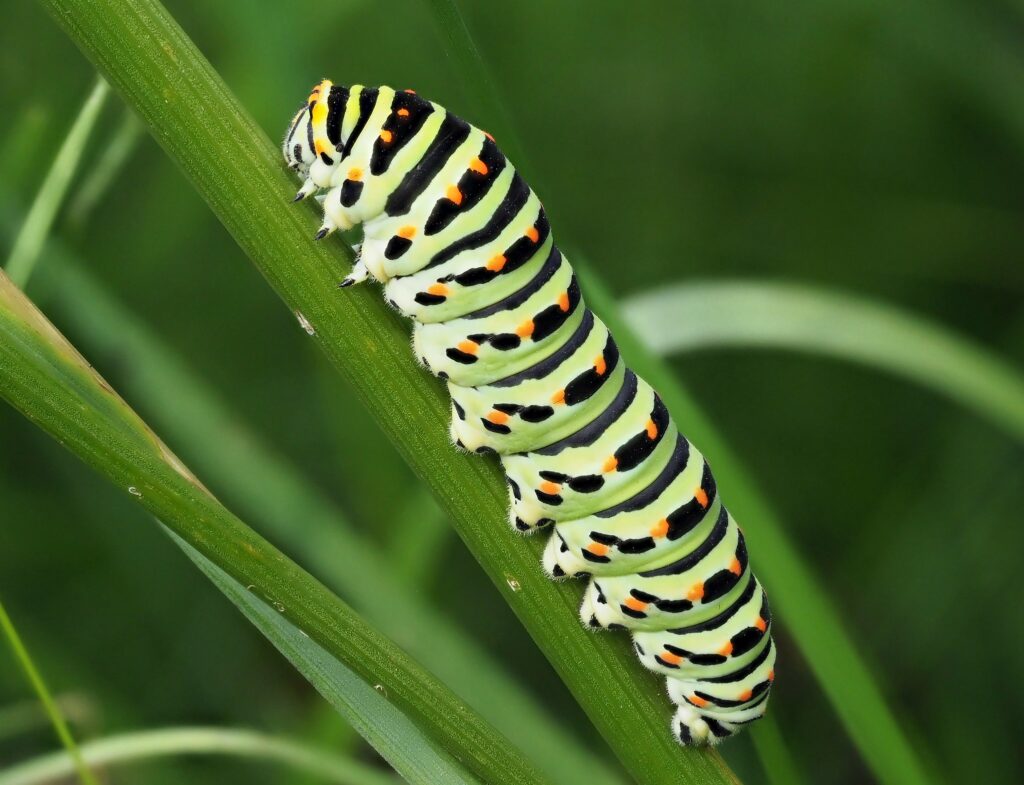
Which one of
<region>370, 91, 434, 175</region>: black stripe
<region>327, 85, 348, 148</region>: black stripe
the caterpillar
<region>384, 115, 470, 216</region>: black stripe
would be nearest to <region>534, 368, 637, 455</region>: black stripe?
the caterpillar

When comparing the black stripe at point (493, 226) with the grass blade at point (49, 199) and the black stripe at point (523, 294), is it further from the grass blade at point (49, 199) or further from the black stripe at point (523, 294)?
the grass blade at point (49, 199)

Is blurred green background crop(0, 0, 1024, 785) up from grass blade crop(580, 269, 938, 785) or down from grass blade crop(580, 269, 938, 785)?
up

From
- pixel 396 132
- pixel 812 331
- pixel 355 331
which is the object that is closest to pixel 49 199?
pixel 396 132

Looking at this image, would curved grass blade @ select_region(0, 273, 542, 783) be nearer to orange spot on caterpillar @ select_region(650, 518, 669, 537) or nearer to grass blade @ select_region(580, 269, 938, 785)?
orange spot on caterpillar @ select_region(650, 518, 669, 537)

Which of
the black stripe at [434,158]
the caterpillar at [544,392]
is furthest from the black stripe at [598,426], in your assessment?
the black stripe at [434,158]

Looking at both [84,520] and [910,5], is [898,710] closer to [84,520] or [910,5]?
[910,5]

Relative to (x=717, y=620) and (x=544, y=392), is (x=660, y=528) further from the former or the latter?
(x=544, y=392)

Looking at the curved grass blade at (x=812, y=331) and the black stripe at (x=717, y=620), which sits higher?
the curved grass blade at (x=812, y=331)
